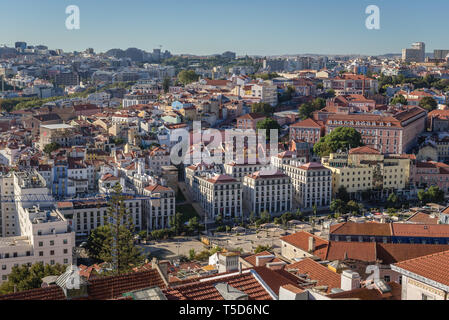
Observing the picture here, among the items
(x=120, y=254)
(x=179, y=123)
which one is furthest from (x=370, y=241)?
(x=179, y=123)

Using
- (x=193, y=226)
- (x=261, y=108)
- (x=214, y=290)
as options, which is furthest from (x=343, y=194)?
(x=214, y=290)

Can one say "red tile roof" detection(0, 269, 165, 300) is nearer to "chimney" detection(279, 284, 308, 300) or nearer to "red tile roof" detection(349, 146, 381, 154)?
"chimney" detection(279, 284, 308, 300)

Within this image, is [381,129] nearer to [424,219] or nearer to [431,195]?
[431,195]

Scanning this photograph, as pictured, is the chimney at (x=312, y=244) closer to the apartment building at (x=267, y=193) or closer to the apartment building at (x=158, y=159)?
the apartment building at (x=267, y=193)

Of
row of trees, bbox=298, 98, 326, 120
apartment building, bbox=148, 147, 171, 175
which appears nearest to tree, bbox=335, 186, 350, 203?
apartment building, bbox=148, 147, 171, 175

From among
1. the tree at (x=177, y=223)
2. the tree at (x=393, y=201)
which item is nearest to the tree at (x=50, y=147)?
the tree at (x=177, y=223)

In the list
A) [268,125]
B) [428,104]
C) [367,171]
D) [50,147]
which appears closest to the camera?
[367,171]
